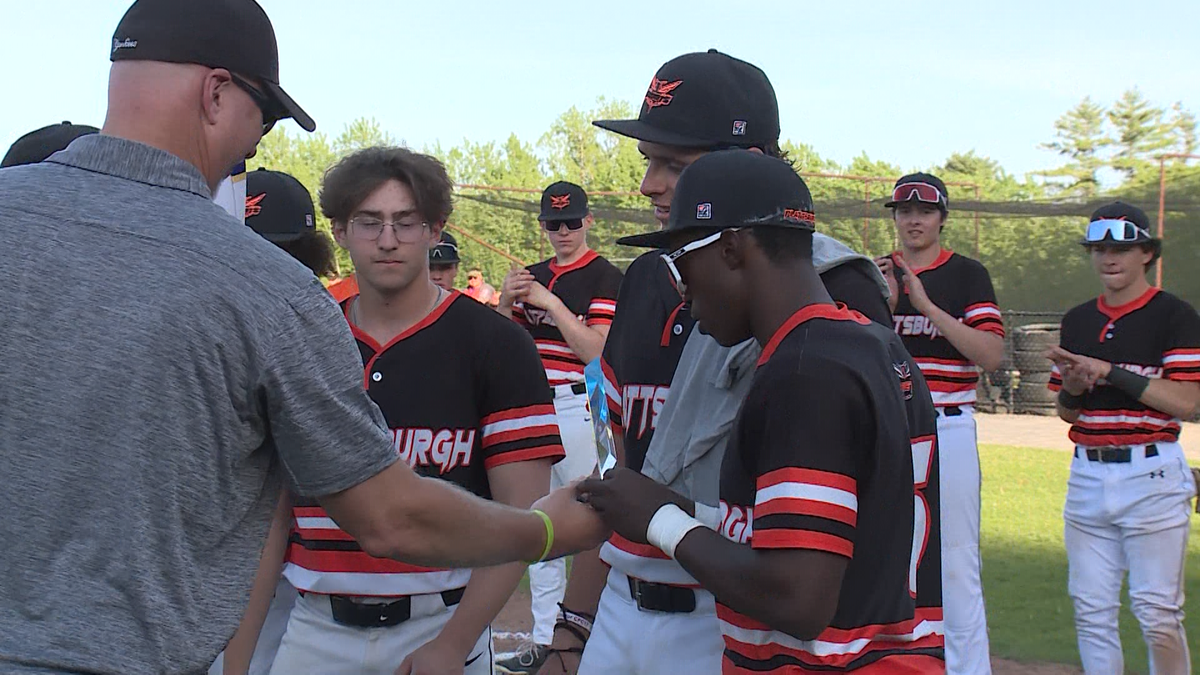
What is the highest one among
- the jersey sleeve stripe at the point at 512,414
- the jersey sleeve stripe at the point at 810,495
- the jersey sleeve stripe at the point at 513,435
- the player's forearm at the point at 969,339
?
the jersey sleeve stripe at the point at 810,495

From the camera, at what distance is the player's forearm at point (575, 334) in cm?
819

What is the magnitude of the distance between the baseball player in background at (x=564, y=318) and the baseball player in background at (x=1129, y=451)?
2945 millimetres

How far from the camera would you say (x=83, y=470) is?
1.90 meters

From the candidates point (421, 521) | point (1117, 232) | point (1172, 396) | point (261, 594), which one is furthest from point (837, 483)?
point (1117, 232)

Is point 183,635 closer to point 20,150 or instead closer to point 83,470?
point 83,470

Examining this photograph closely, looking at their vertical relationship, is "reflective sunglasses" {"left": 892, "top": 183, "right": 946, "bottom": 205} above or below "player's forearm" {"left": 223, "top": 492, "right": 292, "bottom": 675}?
above

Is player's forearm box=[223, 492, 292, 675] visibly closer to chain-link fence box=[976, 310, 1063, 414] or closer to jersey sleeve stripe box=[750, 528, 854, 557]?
jersey sleeve stripe box=[750, 528, 854, 557]

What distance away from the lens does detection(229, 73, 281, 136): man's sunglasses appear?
2.20m

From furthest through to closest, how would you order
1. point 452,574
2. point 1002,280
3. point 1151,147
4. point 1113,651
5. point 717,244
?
point 1151,147
point 1002,280
point 1113,651
point 452,574
point 717,244

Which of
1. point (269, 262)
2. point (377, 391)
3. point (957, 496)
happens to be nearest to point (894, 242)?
point (957, 496)

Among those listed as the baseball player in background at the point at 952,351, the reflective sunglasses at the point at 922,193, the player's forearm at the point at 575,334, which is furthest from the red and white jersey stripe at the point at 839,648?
the player's forearm at the point at 575,334

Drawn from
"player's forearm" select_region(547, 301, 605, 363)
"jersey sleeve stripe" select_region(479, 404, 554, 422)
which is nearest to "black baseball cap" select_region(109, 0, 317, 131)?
"jersey sleeve stripe" select_region(479, 404, 554, 422)

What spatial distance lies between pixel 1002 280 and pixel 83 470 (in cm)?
2180

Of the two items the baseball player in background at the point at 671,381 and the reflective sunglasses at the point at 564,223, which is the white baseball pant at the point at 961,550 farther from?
the reflective sunglasses at the point at 564,223
